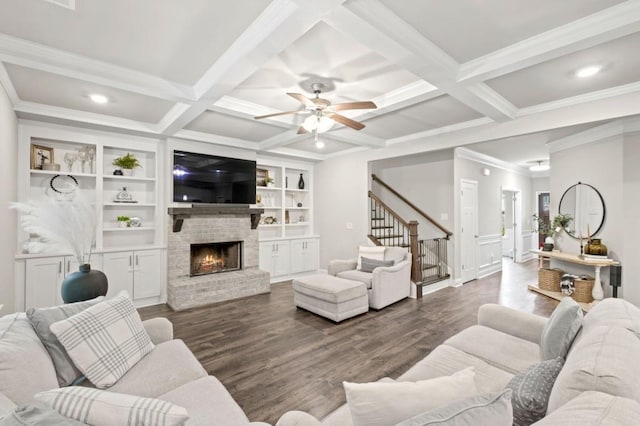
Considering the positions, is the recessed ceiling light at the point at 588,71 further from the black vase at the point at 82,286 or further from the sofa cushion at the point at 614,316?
the black vase at the point at 82,286

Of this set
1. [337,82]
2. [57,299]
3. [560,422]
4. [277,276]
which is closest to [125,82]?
[337,82]

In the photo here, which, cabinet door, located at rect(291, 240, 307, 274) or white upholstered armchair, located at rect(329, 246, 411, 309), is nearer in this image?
white upholstered armchair, located at rect(329, 246, 411, 309)

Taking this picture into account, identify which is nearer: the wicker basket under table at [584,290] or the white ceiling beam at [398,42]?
the white ceiling beam at [398,42]

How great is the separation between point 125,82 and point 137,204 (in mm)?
2196

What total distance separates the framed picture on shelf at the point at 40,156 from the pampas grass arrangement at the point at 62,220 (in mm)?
2090

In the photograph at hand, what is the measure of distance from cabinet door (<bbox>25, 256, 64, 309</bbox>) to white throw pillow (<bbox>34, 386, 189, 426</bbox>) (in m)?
3.85

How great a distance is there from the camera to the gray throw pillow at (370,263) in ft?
14.8

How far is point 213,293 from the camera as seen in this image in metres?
4.62

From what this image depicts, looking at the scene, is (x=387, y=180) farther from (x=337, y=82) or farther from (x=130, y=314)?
(x=130, y=314)

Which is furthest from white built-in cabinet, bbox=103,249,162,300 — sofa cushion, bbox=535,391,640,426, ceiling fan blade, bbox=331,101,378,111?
sofa cushion, bbox=535,391,640,426

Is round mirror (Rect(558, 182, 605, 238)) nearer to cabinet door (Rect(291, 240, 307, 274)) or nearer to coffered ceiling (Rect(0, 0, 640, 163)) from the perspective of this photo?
coffered ceiling (Rect(0, 0, 640, 163))

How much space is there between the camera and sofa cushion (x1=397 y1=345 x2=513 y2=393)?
1586 mm

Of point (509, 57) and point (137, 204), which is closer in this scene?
point (509, 57)

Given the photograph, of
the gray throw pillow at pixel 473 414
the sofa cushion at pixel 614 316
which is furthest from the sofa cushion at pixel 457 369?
the gray throw pillow at pixel 473 414
